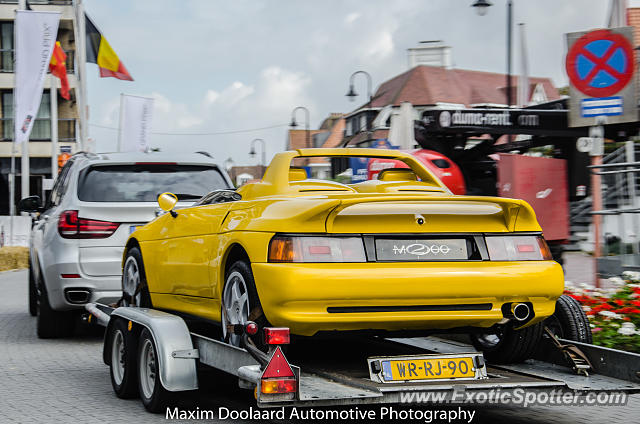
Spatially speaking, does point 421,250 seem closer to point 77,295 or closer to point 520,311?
point 520,311

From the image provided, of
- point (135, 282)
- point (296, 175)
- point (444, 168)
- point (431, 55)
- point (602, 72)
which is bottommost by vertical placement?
point (135, 282)

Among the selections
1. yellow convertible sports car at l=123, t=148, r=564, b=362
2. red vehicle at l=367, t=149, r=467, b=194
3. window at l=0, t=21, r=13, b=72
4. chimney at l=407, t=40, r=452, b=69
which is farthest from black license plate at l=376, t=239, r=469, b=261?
chimney at l=407, t=40, r=452, b=69

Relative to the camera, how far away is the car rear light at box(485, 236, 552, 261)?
5.46m

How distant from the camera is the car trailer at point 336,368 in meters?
4.75

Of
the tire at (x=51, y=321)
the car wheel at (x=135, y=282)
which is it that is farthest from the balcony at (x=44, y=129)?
the car wheel at (x=135, y=282)

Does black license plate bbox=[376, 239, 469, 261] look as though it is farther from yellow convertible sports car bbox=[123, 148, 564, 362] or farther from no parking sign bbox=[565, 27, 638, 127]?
no parking sign bbox=[565, 27, 638, 127]

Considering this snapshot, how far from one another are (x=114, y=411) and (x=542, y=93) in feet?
244

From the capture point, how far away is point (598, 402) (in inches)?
199

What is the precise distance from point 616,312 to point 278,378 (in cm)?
Result: 479

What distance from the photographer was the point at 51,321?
33.4 ft

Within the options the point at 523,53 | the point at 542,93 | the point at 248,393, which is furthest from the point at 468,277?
the point at 542,93

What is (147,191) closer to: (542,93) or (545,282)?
(545,282)

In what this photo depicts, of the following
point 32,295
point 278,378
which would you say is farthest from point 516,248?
point 32,295

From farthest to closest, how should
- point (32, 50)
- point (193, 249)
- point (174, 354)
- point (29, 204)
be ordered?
point (32, 50)
point (29, 204)
point (193, 249)
point (174, 354)
